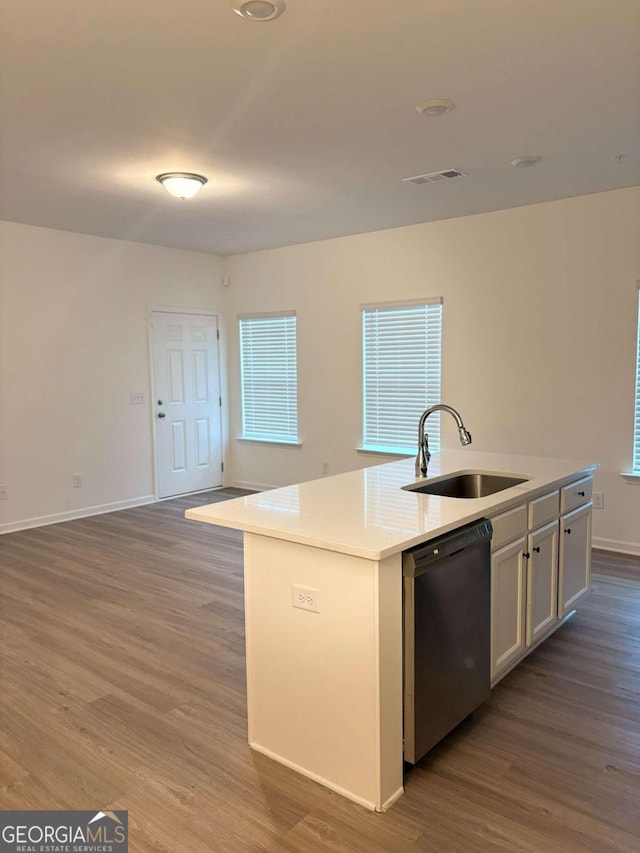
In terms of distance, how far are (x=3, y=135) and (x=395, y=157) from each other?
2.20 meters

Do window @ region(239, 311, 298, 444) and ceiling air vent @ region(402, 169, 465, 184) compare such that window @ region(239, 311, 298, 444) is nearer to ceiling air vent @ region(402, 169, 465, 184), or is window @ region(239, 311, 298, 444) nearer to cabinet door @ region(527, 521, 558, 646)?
ceiling air vent @ region(402, 169, 465, 184)

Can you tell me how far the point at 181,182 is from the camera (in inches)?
159

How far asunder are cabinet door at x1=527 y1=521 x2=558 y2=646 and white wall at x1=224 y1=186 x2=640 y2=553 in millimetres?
1965

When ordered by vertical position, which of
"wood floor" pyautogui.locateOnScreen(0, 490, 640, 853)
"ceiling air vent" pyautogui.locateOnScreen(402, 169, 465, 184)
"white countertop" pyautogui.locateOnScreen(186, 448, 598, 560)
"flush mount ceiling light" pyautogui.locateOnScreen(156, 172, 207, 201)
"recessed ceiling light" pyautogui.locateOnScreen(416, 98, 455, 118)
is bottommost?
"wood floor" pyautogui.locateOnScreen(0, 490, 640, 853)

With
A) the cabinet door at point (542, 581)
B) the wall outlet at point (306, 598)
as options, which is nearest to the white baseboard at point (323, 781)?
the wall outlet at point (306, 598)

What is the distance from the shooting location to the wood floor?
6.42 feet

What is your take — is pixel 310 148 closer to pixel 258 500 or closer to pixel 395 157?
pixel 395 157

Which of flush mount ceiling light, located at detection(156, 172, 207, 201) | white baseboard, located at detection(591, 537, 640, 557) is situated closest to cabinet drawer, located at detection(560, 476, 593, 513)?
white baseboard, located at detection(591, 537, 640, 557)

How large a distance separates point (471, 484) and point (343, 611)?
1.49m

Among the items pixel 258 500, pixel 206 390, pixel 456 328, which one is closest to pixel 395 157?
pixel 456 328

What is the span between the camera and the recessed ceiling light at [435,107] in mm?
2984

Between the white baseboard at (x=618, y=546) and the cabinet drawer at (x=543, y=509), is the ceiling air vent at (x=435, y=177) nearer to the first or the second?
the cabinet drawer at (x=543, y=509)

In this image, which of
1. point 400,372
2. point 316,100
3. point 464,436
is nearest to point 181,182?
point 316,100

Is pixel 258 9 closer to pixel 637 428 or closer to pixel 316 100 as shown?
pixel 316 100
